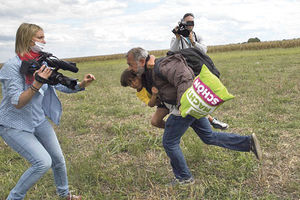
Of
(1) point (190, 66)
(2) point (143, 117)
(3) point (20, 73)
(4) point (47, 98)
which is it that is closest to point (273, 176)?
(1) point (190, 66)

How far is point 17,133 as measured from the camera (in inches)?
106

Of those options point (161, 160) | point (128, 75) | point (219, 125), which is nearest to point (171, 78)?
point (128, 75)

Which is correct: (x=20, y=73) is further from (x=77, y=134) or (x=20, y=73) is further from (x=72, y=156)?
(x=77, y=134)

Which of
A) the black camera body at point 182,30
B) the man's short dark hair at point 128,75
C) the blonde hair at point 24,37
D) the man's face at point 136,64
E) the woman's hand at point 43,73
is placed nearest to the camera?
the woman's hand at point 43,73

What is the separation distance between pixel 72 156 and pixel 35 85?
7.85 feet

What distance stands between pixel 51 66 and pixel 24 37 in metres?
0.36

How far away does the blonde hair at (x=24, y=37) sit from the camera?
2641 mm

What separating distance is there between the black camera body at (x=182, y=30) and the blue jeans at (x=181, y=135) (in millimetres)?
1906

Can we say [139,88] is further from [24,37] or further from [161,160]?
[161,160]

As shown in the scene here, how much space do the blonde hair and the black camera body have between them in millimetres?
2578

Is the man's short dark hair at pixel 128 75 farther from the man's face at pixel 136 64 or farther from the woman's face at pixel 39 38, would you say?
the woman's face at pixel 39 38

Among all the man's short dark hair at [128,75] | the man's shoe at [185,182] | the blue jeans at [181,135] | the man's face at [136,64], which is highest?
the man's face at [136,64]

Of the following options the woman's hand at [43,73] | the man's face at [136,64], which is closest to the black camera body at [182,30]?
the man's face at [136,64]

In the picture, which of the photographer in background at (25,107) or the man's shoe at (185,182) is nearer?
the photographer in background at (25,107)
